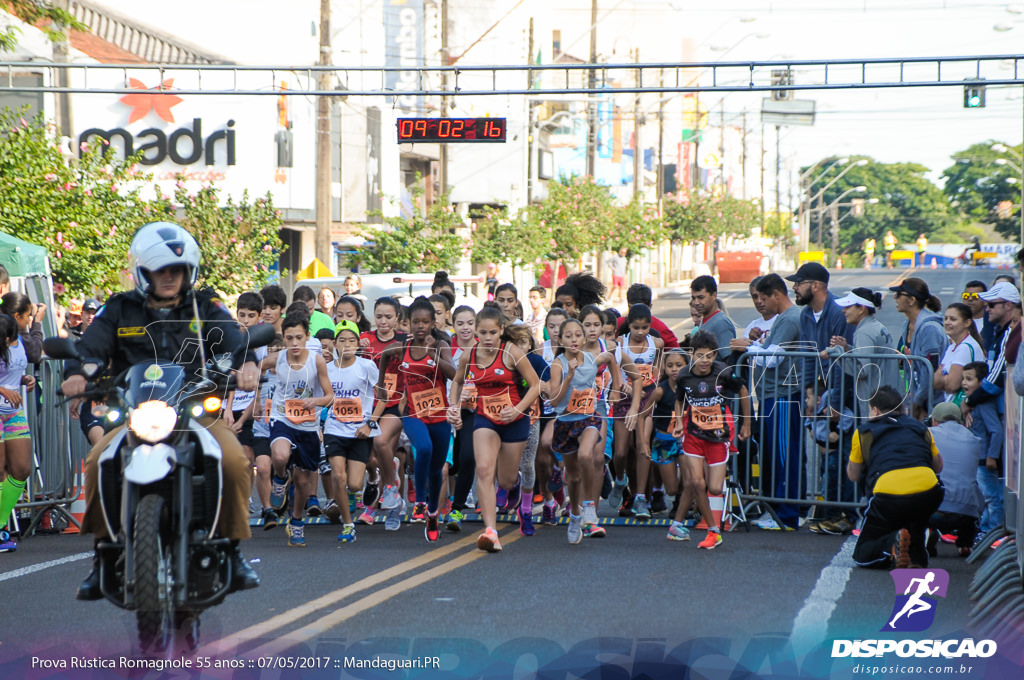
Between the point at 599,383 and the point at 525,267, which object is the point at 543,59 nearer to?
the point at 525,267

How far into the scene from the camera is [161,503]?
5.86 m

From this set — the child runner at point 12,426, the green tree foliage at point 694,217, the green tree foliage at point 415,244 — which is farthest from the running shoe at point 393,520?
the green tree foliage at point 694,217

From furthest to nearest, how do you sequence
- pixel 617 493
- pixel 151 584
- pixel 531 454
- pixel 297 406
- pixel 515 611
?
pixel 617 493
pixel 531 454
pixel 297 406
pixel 515 611
pixel 151 584

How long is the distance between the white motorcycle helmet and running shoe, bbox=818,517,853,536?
20.7 feet

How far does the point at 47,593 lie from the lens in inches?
323

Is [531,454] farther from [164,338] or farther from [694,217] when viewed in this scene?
[694,217]

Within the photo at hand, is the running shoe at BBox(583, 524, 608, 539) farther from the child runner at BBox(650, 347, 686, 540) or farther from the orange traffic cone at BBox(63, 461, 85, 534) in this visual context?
the orange traffic cone at BBox(63, 461, 85, 534)

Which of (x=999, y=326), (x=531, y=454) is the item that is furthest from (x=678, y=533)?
(x=999, y=326)

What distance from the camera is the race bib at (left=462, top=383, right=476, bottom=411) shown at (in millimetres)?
10290

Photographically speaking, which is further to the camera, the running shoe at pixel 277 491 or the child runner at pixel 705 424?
the running shoe at pixel 277 491

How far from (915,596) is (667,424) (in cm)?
393

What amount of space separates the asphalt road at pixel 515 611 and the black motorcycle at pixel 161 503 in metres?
0.29

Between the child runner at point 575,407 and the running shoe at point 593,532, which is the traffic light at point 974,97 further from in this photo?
the running shoe at point 593,532

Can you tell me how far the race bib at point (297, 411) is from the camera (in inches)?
416
